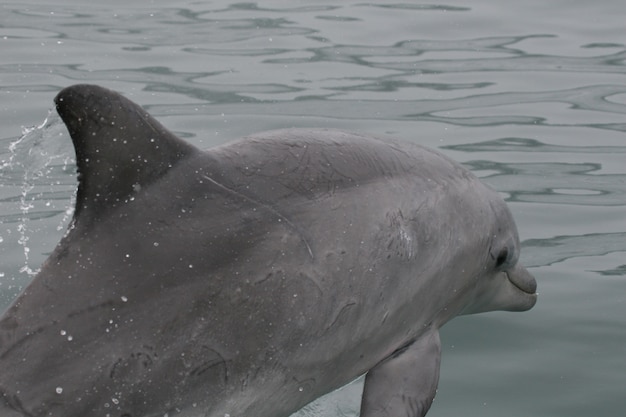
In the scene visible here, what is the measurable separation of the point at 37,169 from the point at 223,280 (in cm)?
610

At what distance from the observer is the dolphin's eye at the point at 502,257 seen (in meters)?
7.23

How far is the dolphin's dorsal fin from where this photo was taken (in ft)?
16.2

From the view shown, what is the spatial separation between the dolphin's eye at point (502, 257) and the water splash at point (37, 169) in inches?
137

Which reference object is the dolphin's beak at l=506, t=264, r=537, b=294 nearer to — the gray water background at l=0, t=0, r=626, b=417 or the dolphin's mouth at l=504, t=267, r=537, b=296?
the dolphin's mouth at l=504, t=267, r=537, b=296

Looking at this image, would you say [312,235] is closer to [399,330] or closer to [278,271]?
[278,271]

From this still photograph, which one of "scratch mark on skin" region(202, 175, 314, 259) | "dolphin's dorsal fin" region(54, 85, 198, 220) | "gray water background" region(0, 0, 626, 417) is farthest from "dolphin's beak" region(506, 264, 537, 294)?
"dolphin's dorsal fin" region(54, 85, 198, 220)

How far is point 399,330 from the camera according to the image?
6180 mm

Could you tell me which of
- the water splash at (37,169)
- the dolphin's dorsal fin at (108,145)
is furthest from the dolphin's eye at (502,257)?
the water splash at (37,169)

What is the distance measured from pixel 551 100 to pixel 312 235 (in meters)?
8.80

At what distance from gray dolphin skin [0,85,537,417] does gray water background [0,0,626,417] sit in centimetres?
149

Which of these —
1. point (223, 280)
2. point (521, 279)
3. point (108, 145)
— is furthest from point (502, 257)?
point (108, 145)

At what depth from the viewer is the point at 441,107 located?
1350cm

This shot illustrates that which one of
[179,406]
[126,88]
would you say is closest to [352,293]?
[179,406]

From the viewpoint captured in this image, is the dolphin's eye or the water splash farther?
the water splash
